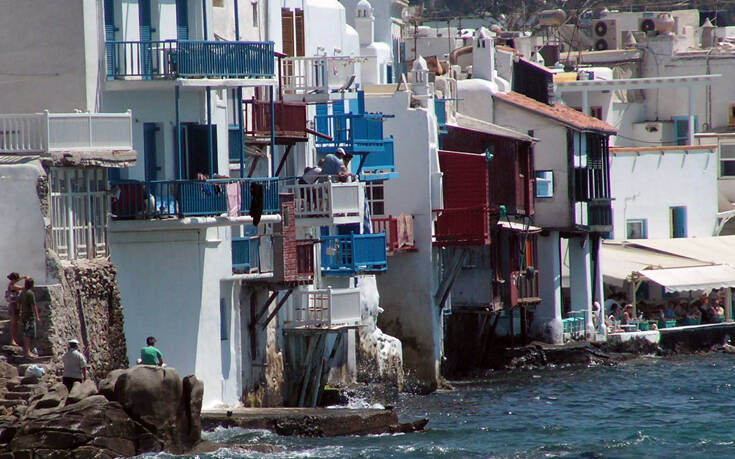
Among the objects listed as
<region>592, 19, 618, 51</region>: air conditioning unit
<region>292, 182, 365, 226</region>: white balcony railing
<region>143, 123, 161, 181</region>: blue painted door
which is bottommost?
<region>292, 182, 365, 226</region>: white balcony railing

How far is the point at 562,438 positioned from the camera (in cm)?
4247

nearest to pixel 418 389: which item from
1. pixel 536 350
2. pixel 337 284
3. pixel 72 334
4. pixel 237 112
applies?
pixel 337 284

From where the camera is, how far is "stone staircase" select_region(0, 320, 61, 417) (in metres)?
32.7

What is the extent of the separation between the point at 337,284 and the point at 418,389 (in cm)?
513

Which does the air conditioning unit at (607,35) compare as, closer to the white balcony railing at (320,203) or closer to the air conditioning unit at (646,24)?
the air conditioning unit at (646,24)

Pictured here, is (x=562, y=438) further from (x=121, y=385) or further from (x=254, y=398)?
(x=121, y=385)

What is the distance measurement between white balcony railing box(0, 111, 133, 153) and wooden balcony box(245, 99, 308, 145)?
8073 millimetres

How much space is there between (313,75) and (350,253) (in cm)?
431

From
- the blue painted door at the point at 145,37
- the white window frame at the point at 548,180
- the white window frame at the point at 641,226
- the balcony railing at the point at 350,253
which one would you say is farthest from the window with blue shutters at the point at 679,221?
the blue painted door at the point at 145,37

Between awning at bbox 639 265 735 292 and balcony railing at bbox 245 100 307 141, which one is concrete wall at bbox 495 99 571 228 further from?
balcony railing at bbox 245 100 307 141

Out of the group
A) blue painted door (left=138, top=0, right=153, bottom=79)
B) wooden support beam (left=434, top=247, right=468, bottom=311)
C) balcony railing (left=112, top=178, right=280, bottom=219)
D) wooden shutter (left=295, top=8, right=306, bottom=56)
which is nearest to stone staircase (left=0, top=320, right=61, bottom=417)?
balcony railing (left=112, top=178, right=280, bottom=219)

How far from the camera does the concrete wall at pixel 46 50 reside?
3750cm

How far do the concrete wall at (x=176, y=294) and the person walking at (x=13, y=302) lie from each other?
4518 mm

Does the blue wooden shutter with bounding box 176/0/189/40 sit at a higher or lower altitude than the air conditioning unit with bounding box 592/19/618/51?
lower
